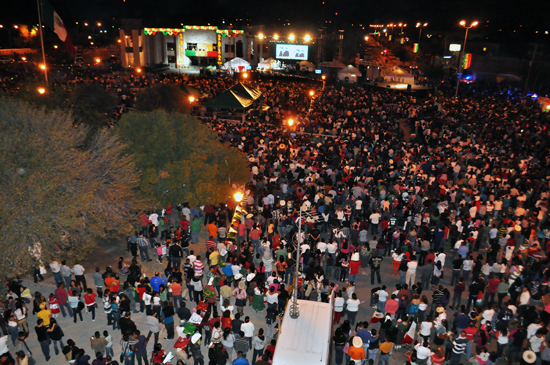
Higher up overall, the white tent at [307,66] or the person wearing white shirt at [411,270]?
the white tent at [307,66]

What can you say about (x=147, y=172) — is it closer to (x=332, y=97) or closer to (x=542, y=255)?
(x=542, y=255)

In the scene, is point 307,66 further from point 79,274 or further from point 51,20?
point 79,274

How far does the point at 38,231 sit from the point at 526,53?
60.1 meters

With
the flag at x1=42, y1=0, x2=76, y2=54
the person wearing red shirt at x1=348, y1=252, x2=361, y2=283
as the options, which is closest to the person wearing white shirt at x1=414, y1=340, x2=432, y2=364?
the person wearing red shirt at x1=348, y1=252, x2=361, y2=283

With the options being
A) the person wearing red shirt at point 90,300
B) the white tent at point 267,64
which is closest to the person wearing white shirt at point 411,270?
the person wearing red shirt at point 90,300

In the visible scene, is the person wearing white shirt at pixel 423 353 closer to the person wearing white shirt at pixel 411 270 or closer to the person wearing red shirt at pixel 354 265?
the person wearing white shirt at pixel 411 270

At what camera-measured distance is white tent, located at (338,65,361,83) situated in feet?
135

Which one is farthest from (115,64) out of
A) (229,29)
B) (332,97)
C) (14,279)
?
(14,279)

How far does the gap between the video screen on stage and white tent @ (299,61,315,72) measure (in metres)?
3.24

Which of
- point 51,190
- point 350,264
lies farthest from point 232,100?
point 51,190

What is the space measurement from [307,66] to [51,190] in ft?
143

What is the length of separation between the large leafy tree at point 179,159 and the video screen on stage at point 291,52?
43.5 meters

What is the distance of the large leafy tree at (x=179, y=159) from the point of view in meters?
13.8

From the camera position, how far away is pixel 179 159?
1456 centimetres
